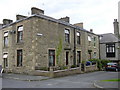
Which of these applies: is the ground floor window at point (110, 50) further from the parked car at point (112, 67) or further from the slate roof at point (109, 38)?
the parked car at point (112, 67)

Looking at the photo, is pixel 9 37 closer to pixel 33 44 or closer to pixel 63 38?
pixel 33 44

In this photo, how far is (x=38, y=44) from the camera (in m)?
17.4

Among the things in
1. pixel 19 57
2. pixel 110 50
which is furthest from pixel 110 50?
pixel 19 57

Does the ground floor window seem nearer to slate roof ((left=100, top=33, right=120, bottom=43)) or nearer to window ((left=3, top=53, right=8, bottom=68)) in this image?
slate roof ((left=100, top=33, right=120, bottom=43))

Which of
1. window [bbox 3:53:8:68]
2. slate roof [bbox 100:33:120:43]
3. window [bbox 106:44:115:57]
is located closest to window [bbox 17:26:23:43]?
Answer: window [bbox 3:53:8:68]

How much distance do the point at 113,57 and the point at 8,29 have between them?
72.2 ft

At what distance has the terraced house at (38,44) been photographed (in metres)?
17.4

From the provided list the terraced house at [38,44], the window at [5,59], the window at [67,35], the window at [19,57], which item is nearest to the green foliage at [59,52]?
the terraced house at [38,44]

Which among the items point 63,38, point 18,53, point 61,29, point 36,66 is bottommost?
point 36,66

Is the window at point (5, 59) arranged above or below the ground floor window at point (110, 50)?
below

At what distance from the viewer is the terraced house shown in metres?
17.4

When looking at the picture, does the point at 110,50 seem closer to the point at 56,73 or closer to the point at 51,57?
the point at 51,57

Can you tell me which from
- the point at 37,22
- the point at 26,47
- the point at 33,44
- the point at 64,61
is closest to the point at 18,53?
the point at 26,47

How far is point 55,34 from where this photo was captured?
786 inches
